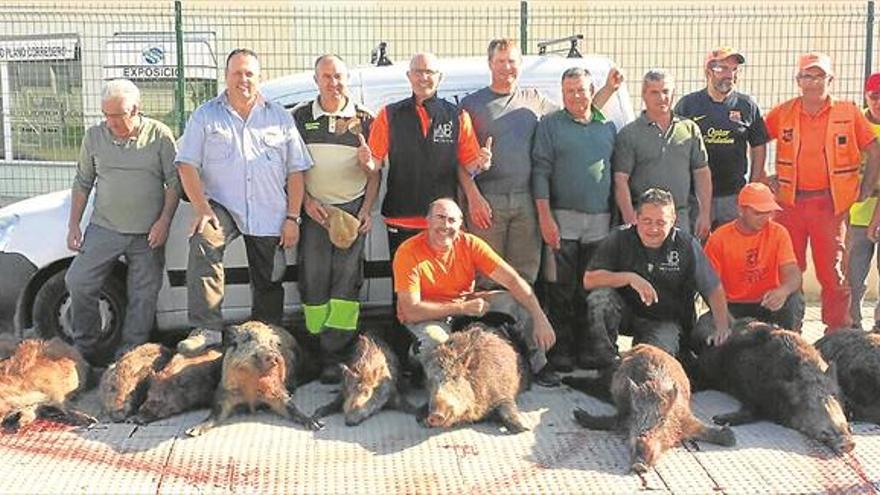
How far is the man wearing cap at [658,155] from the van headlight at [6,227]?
4256 mm

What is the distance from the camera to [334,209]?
632 centimetres

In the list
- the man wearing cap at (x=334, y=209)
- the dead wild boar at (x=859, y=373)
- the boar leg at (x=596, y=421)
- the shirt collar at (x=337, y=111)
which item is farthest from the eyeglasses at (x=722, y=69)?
the boar leg at (x=596, y=421)

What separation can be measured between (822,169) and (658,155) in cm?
137

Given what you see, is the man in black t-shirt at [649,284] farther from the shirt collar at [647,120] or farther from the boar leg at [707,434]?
the boar leg at [707,434]

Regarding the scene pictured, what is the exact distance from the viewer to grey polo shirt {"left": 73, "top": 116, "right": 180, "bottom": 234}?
634 cm

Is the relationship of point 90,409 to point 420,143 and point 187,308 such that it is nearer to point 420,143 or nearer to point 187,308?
point 187,308

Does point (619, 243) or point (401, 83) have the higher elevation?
point (401, 83)

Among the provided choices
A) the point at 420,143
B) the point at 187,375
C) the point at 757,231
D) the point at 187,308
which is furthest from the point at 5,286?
the point at 757,231

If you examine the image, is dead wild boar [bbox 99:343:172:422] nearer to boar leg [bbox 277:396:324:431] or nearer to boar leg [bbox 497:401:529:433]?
boar leg [bbox 277:396:324:431]

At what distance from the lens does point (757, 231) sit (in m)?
6.49

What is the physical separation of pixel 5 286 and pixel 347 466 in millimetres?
3142

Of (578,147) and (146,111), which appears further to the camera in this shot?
(146,111)

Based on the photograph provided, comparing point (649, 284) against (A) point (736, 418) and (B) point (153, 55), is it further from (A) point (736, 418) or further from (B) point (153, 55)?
(B) point (153, 55)

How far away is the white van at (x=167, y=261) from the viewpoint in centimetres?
664
